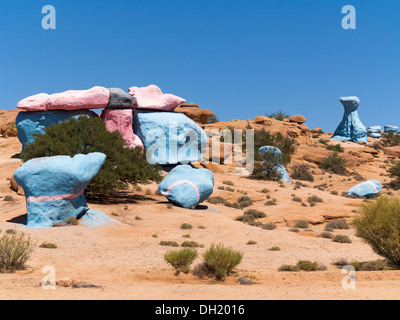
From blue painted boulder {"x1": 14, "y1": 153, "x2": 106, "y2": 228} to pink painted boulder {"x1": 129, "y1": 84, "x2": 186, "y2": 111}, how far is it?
14.5 m

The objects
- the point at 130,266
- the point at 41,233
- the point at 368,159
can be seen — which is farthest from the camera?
the point at 368,159

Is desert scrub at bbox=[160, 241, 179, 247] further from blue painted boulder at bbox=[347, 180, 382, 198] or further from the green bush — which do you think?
blue painted boulder at bbox=[347, 180, 382, 198]

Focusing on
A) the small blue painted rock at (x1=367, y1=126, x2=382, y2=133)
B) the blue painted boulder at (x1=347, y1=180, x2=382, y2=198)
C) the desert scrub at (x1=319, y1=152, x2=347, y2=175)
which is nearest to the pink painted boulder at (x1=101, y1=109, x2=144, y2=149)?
the blue painted boulder at (x1=347, y1=180, x2=382, y2=198)

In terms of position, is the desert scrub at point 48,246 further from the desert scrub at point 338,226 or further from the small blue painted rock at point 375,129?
the small blue painted rock at point 375,129

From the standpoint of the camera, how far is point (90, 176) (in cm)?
1370

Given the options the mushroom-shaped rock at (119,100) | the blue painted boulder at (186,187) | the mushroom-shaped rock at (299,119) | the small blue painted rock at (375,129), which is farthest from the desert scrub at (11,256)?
the small blue painted rock at (375,129)

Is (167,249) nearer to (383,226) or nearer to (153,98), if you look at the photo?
(383,226)

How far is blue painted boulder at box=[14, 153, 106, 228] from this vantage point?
42.8 ft

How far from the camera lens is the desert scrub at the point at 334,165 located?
3650 centimetres

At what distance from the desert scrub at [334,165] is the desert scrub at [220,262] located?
3000 cm
